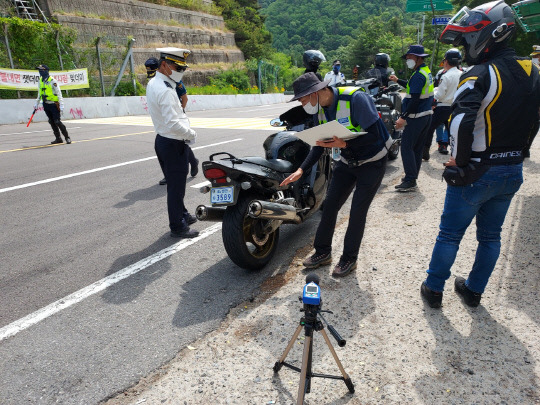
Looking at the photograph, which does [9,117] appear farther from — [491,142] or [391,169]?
[491,142]

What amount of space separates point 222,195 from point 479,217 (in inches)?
81.8

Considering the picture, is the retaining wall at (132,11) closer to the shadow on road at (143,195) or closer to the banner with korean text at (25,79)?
the banner with korean text at (25,79)

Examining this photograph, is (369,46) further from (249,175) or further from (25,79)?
(249,175)

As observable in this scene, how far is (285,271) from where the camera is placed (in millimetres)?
3941

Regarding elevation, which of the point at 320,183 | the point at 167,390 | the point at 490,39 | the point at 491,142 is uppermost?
the point at 490,39

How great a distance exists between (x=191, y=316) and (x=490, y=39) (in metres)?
2.89

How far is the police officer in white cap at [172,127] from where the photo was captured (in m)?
4.41

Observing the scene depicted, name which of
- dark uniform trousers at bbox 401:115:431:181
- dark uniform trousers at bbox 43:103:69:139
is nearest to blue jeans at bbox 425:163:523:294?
dark uniform trousers at bbox 401:115:431:181

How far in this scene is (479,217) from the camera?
3061mm

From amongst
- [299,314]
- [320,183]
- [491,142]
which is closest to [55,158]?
[320,183]

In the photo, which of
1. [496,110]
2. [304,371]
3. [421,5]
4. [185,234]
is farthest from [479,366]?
[421,5]

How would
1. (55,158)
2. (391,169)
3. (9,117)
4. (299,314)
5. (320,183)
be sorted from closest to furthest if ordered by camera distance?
1. (299,314)
2. (320,183)
3. (391,169)
4. (55,158)
5. (9,117)

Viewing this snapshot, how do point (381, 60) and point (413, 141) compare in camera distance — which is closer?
point (413, 141)

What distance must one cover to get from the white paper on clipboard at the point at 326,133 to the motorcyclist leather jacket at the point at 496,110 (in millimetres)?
786
